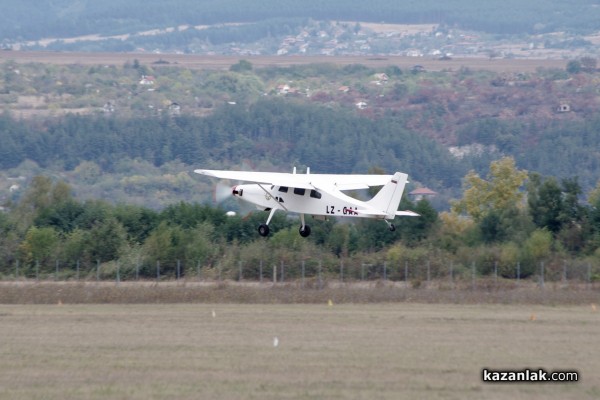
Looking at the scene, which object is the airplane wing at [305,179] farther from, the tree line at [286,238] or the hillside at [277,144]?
the hillside at [277,144]

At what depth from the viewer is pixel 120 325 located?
107 feet

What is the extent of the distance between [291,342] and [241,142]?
5769 inches

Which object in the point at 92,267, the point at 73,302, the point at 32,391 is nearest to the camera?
the point at 32,391

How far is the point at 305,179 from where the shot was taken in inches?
1742

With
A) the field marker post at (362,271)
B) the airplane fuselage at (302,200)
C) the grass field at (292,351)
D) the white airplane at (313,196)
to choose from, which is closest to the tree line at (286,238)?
the field marker post at (362,271)

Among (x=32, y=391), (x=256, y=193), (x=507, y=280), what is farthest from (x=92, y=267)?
(x=32, y=391)

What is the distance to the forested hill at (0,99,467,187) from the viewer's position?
551 feet

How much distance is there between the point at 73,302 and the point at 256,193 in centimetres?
781

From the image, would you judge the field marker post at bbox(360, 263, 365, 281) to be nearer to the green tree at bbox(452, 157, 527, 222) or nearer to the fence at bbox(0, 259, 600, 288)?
the fence at bbox(0, 259, 600, 288)

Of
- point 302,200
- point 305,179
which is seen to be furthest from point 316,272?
point 302,200

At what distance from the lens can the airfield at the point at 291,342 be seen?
23.8m

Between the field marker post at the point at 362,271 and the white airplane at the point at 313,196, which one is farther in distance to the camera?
the field marker post at the point at 362,271

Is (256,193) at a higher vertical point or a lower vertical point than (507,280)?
higher

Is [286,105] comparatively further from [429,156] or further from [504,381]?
[504,381]
